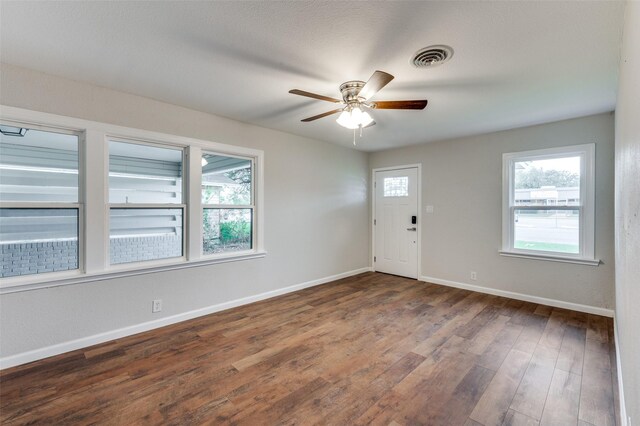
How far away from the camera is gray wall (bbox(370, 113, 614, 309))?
3.37 metres

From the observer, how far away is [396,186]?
536 centimetres

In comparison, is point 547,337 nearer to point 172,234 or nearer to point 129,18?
point 172,234

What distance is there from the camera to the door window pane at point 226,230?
3.56 meters

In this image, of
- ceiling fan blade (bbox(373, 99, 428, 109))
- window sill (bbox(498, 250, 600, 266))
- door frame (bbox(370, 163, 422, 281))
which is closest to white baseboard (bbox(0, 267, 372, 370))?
Answer: door frame (bbox(370, 163, 422, 281))

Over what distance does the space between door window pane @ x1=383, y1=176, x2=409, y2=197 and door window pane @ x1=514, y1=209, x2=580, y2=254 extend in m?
1.77

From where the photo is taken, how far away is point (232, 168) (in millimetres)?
3811

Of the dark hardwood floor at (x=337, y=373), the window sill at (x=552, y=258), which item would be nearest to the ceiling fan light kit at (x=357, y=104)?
the dark hardwood floor at (x=337, y=373)

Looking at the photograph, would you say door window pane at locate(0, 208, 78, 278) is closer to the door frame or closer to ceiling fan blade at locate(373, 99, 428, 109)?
ceiling fan blade at locate(373, 99, 428, 109)

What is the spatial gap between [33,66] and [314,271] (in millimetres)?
3950

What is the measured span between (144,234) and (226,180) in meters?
1.15

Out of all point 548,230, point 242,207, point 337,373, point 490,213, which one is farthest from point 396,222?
point 337,373

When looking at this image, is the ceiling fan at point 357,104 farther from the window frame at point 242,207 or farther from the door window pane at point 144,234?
the door window pane at point 144,234

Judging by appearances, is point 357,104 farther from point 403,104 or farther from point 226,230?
point 226,230

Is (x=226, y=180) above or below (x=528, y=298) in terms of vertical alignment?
above
